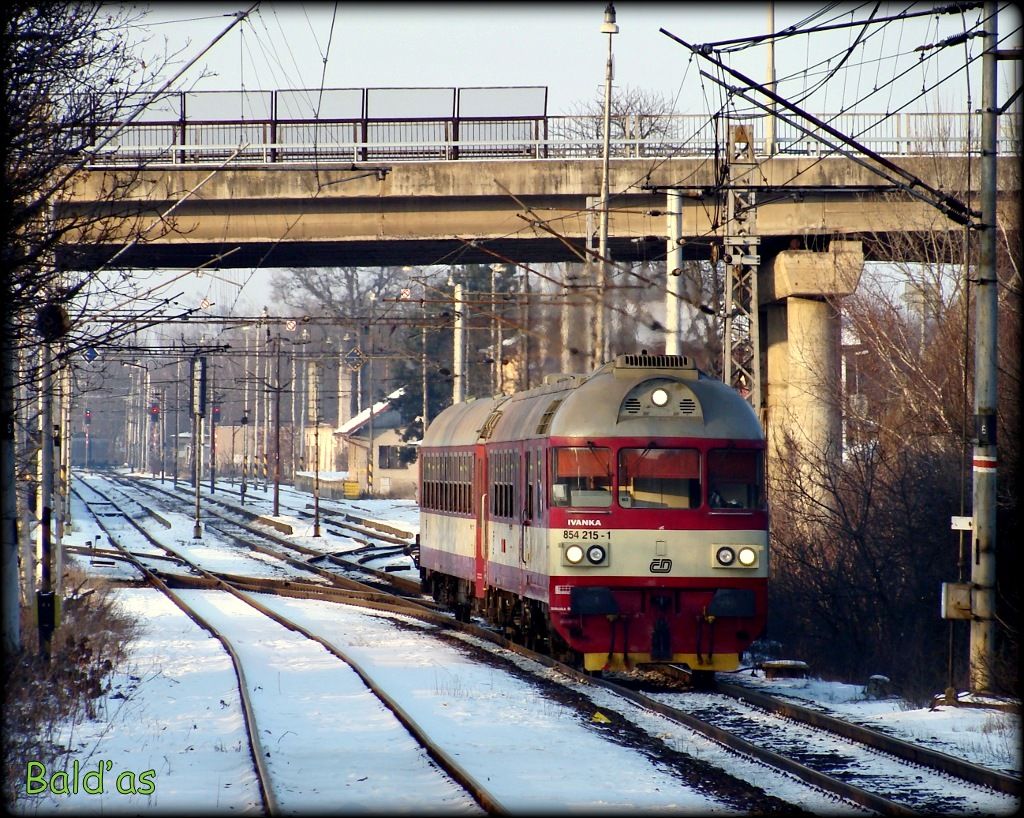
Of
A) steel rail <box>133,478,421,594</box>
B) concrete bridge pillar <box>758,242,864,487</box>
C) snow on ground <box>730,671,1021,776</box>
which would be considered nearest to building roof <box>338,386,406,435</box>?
steel rail <box>133,478,421,594</box>

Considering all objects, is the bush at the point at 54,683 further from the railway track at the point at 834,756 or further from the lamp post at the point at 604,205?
the lamp post at the point at 604,205

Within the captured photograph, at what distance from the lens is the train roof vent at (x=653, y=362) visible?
51.5 ft

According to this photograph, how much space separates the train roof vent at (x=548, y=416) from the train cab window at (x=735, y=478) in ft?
6.21

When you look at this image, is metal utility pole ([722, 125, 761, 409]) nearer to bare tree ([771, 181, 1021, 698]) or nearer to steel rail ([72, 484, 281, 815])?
bare tree ([771, 181, 1021, 698])

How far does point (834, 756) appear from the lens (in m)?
11.1

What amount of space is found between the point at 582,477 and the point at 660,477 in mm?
833

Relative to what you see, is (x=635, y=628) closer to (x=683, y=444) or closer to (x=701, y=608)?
(x=701, y=608)

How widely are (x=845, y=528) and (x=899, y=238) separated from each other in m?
8.98

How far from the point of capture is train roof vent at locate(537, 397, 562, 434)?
16.0 meters

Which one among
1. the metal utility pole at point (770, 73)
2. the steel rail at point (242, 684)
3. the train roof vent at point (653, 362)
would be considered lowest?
the steel rail at point (242, 684)

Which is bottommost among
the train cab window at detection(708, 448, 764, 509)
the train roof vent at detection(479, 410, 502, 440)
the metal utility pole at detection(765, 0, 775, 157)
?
the train cab window at detection(708, 448, 764, 509)

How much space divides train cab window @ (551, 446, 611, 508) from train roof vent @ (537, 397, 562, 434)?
28.7 inches

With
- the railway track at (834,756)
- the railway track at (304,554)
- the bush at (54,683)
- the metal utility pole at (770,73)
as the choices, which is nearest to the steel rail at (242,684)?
the bush at (54,683)

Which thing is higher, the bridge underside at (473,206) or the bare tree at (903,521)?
the bridge underside at (473,206)
